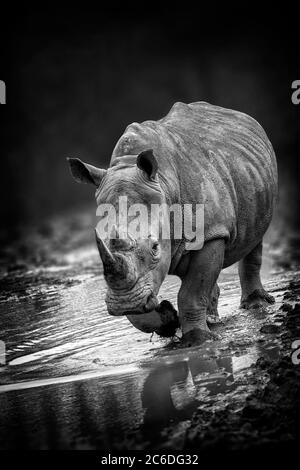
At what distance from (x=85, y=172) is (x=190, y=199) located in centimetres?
73

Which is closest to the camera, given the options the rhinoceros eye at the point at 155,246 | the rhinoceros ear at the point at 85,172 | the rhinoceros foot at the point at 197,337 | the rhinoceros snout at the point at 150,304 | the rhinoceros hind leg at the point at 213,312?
the rhinoceros snout at the point at 150,304

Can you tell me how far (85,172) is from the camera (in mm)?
5363

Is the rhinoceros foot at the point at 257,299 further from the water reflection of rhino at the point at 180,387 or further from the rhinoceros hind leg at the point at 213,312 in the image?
the water reflection of rhino at the point at 180,387

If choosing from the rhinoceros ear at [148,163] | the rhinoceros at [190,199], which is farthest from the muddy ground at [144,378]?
the rhinoceros ear at [148,163]

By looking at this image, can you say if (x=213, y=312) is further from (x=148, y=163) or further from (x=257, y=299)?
(x=148, y=163)

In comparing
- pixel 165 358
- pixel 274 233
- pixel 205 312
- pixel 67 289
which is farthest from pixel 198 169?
pixel 274 233

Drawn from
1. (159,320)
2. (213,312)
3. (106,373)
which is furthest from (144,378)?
(213,312)

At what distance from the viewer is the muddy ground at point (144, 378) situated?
3689mm

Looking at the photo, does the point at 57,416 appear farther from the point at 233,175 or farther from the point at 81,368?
the point at 233,175

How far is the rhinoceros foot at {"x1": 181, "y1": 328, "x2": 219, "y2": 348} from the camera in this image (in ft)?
17.8

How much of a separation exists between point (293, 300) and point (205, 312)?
3.49 ft

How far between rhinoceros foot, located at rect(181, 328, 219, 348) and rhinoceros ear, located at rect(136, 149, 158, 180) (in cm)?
113

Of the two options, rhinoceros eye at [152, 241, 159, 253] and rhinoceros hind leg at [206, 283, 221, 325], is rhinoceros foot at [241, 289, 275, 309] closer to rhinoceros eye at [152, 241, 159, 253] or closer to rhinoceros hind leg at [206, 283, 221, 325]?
rhinoceros hind leg at [206, 283, 221, 325]

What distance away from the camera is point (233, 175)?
5.98 m
